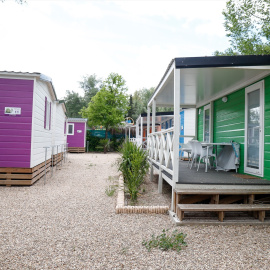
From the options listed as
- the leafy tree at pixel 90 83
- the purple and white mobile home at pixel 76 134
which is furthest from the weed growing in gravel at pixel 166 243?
the leafy tree at pixel 90 83

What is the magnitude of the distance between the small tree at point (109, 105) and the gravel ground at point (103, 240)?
13.6m

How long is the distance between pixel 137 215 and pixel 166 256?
1391 millimetres

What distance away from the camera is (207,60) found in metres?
3.94

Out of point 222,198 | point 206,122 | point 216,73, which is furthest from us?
point 206,122

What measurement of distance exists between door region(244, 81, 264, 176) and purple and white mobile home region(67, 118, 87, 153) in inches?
550

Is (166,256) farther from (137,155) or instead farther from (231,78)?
(231,78)

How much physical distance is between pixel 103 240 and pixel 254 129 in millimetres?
3533

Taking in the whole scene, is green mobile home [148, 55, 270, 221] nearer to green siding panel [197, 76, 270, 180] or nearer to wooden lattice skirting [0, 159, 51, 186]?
green siding panel [197, 76, 270, 180]

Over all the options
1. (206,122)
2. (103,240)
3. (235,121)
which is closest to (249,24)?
(206,122)

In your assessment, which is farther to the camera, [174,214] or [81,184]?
[81,184]

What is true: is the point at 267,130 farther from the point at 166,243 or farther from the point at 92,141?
→ the point at 92,141

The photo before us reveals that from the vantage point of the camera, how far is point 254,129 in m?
4.84

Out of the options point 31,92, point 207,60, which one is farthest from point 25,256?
point 31,92

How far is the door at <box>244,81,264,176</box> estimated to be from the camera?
14.9 ft
